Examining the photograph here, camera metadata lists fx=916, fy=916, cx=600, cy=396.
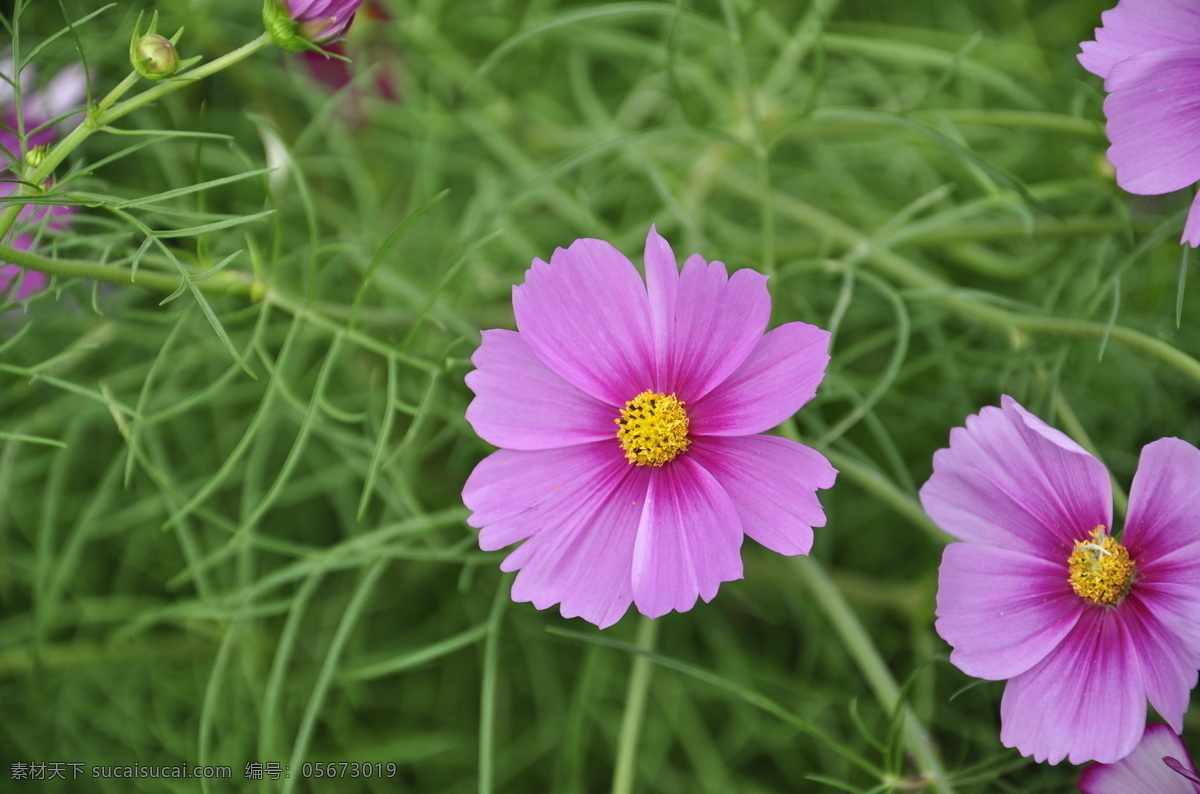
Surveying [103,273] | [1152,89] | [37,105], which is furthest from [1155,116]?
[37,105]

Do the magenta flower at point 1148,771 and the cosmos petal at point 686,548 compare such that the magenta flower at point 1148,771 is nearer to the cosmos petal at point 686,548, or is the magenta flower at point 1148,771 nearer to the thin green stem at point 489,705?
the cosmos petal at point 686,548

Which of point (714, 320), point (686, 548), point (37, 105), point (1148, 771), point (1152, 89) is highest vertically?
point (37, 105)

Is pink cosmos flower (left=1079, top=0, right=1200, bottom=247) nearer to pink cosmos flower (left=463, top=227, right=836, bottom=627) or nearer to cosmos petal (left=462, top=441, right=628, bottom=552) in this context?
pink cosmos flower (left=463, top=227, right=836, bottom=627)

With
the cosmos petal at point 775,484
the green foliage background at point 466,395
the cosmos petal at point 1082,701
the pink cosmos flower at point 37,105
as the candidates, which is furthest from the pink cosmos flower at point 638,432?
the pink cosmos flower at point 37,105

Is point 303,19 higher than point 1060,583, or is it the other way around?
point 303,19

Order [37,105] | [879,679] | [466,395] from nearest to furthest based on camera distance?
[879,679], [466,395], [37,105]

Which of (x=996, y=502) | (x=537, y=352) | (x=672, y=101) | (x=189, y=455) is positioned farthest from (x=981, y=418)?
(x=189, y=455)

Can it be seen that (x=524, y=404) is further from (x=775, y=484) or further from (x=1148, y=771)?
(x=1148, y=771)
